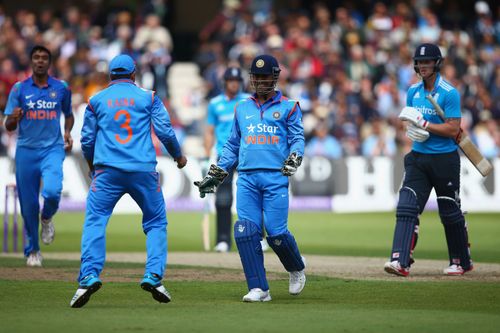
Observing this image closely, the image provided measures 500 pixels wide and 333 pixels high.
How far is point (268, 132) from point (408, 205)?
2916 millimetres

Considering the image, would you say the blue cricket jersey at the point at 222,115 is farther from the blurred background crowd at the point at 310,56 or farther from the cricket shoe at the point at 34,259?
the blurred background crowd at the point at 310,56

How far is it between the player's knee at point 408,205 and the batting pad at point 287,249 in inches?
93.5

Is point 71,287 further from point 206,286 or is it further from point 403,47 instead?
point 403,47

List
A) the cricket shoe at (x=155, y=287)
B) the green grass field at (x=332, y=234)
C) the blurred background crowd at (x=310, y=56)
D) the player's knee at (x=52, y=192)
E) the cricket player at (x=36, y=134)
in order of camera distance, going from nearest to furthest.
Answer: the cricket shoe at (x=155, y=287) < the player's knee at (x=52, y=192) < the cricket player at (x=36, y=134) < the green grass field at (x=332, y=234) < the blurred background crowd at (x=310, y=56)

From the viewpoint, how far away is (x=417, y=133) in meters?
13.2

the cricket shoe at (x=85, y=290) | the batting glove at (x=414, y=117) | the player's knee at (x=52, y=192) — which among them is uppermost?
the batting glove at (x=414, y=117)

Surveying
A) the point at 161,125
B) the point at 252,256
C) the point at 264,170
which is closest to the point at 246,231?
the point at 252,256

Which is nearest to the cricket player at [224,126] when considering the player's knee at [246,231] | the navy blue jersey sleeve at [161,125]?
the player's knee at [246,231]

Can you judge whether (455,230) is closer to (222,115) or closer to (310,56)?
(222,115)

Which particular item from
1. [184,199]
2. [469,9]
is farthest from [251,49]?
[469,9]

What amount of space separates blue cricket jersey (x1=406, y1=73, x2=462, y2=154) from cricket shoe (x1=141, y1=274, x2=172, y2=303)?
14.1 ft

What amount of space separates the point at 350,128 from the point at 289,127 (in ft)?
57.9

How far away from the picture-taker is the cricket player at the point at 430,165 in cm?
1319

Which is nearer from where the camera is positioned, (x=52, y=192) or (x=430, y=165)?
(x=430, y=165)
